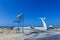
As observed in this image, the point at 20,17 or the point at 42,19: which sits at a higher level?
the point at 42,19

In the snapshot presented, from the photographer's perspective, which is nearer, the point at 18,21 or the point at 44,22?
the point at 18,21

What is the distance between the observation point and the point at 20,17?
88.7 feet

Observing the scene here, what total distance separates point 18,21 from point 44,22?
35425 millimetres

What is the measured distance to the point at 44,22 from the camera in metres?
62.1

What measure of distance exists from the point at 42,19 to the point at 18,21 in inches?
1388

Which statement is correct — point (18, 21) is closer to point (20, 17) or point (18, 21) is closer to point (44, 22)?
point (20, 17)

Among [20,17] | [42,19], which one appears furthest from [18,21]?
[42,19]

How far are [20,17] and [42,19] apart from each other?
3594cm

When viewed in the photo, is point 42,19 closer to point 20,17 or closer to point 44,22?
point 44,22

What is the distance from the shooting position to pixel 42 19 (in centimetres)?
6216

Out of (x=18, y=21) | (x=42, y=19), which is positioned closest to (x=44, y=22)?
(x=42, y=19)

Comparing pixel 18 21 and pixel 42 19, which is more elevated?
pixel 42 19

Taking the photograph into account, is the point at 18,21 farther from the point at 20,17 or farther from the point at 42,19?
the point at 42,19

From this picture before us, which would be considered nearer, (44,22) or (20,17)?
(20,17)
